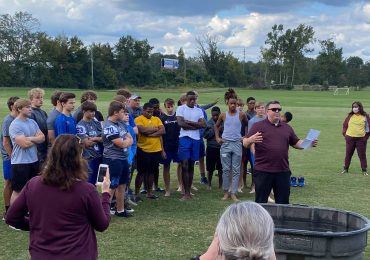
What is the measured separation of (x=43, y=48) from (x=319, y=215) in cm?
8769

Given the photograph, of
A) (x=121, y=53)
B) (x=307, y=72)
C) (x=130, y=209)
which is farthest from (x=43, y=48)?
(x=130, y=209)

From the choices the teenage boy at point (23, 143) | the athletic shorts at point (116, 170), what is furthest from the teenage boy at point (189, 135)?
the teenage boy at point (23, 143)

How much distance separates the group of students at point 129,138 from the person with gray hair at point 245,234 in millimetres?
5056

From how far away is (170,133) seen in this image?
10.2m

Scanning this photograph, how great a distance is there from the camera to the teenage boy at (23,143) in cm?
715

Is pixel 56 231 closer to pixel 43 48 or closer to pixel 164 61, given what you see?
pixel 43 48

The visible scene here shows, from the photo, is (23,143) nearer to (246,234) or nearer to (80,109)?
(80,109)

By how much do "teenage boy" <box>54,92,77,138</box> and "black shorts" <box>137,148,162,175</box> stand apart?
212 centimetres

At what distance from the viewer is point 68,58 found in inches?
3519

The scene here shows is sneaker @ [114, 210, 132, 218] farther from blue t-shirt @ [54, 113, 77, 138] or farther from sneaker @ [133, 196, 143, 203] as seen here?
blue t-shirt @ [54, 113, 77, 138]

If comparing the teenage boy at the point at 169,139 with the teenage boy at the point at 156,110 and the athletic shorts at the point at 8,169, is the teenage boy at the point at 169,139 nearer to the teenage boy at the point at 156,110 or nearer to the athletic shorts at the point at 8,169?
the teenage boy at the point at 156,110

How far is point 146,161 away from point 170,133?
0.94m

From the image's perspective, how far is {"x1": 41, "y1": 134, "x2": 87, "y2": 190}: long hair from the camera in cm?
361

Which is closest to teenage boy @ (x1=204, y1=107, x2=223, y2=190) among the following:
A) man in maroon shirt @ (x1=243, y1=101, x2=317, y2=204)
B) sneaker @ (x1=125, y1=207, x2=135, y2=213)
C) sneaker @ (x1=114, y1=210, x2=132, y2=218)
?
sneaker @ (x1=125, y1=207, x2=135, y2=213)
